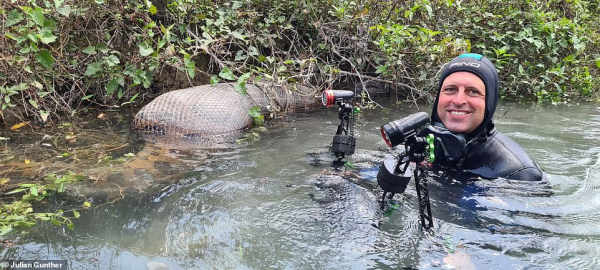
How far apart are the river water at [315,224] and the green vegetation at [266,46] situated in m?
1.84

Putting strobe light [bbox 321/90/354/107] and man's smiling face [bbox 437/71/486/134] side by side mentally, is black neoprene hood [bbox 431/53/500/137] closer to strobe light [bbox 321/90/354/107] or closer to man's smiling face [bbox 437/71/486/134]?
man's smiling face [bbox 437/71/486/134]

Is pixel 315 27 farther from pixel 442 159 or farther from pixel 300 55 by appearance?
pixel 442 159

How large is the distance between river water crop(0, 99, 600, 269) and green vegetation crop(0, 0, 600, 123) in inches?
72.5

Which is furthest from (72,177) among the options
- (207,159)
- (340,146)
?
(340,146)

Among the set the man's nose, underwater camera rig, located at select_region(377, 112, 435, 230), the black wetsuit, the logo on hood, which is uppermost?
the logo on hood

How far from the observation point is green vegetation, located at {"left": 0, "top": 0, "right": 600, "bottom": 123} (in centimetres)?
474

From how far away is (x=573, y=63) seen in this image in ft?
24.2

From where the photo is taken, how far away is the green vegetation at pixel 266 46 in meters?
4.74

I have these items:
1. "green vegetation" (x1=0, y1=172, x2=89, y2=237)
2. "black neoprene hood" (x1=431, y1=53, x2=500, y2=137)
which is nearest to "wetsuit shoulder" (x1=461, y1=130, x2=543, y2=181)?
"black neoprene hood" (x1=431, y1=53, x2=500, y2=137)

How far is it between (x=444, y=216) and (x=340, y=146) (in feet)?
2.84

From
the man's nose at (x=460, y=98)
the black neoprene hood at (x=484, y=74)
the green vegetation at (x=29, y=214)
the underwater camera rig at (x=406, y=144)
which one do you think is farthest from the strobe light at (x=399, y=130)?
the green vegetation at (x=29, y=214)

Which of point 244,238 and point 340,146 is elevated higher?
point 340,146

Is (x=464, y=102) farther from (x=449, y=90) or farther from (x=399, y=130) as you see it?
(x=399, y=130)

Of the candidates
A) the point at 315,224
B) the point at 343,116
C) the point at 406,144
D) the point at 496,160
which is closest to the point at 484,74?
the point at 496,160
